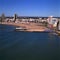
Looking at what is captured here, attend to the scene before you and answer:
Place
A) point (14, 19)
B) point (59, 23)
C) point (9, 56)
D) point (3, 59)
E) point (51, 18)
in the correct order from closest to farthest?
point (3, 59) → point (9, 56) → point (59, 23) → point (51, 18) → point (14, 19)

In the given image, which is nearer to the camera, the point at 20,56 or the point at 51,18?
the point at 20,56

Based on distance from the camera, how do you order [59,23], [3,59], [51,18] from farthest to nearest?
[51,18] < [59,23] < [3,59]

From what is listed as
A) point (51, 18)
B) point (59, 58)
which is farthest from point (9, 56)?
point (51, 18)

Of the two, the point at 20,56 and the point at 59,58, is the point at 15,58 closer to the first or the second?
the point at 20,56

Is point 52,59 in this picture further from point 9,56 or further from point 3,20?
point 3,20

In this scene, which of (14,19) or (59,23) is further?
(14,19)

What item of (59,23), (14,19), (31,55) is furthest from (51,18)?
(31,55)

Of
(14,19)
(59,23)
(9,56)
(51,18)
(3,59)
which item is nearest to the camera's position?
(3,59)
